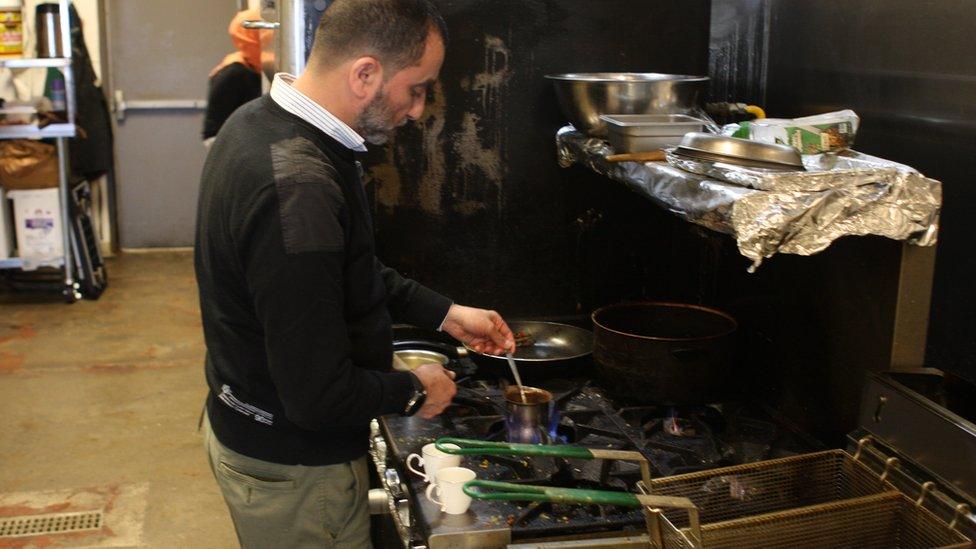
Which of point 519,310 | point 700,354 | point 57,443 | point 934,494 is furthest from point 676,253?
point 57,443

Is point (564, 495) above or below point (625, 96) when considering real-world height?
below

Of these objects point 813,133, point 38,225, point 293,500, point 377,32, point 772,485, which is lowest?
point 38,225

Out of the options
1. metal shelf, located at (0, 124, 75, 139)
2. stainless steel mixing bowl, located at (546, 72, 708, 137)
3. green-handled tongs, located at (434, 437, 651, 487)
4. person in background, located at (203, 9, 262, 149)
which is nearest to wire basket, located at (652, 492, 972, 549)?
green-handled tongs, located at (434, 437, 651, 487)

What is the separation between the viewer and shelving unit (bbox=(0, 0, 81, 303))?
215 inches

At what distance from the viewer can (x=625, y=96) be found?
231 cm

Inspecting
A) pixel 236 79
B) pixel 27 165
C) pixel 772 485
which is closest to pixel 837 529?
pixel 772 485

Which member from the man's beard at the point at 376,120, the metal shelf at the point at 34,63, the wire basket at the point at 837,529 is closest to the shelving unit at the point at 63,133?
the metal shelf at the point at 34,63

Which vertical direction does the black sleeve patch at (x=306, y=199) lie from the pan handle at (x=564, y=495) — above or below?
above

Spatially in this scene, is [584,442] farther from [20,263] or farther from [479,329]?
[20,263]

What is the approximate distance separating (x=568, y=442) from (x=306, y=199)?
0.85 m

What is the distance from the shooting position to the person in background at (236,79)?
466 cm

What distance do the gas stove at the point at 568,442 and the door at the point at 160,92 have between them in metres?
5.18

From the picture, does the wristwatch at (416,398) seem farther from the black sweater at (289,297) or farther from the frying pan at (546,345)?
the frying pan at (546,345)

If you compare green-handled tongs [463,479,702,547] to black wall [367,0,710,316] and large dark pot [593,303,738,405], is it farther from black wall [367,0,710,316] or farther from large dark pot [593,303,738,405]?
black wall [367,0,710,316]
